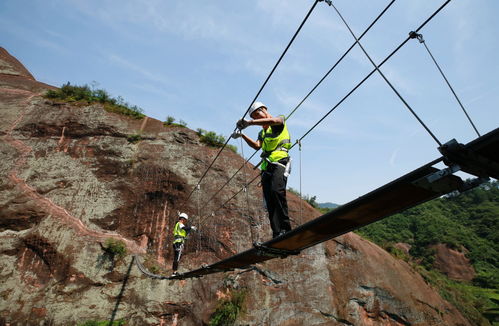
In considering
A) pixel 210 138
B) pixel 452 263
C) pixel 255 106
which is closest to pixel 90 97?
pixel 210 138

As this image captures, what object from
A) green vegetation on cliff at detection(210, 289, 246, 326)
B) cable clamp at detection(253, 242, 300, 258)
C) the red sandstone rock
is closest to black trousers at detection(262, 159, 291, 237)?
cable clamp at detection(253, 242, 300, 258)

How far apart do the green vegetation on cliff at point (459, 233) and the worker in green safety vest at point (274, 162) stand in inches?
1121

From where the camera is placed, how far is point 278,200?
195 inches

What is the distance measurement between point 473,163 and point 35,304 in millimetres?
12151

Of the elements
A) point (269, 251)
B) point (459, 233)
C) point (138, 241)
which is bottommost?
point (269, 251)

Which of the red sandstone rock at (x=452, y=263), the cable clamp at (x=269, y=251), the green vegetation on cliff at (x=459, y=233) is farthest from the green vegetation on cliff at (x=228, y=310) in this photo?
the red sandstone rock at (x=452, y=263)

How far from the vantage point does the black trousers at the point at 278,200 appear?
195 inches

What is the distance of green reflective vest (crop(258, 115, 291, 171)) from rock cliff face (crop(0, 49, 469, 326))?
7.32 meters

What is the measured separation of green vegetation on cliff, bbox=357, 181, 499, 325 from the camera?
3684cm

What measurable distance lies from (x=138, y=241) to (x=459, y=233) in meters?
45.5

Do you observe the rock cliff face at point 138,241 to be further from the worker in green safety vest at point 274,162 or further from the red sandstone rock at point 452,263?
the red sandstone rock at point 452,263

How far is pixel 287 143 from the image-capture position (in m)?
5.22

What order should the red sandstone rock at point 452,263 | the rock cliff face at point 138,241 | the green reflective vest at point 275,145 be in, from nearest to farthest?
the green reflective vest at point 275,145 → the rock cliff face at point 138,241 → the red sandstone rock at point 452,263

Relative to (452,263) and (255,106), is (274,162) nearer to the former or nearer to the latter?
(255,106)
